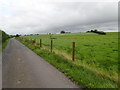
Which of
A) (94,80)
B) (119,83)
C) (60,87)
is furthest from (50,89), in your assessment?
(119,83)

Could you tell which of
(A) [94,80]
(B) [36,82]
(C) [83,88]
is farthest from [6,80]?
(A) [94,80]

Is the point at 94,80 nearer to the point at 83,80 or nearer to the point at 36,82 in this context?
the point at 83,80

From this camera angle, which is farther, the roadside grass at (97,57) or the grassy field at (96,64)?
the roadside grass at (97,57)

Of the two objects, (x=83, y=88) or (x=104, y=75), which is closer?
(x=83, y=88)

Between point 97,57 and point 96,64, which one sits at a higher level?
point 97,57

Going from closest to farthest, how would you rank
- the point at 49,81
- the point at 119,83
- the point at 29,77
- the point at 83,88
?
the point at 83,88 < the point at 119,83 < the point at 49,81 < the point at 29,77

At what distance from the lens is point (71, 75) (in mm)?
4863

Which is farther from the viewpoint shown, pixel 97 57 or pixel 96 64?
pixel 97 57

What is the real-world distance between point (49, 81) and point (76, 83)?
3.90 feet

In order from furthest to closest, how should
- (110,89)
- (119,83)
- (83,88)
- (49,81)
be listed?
(49,81) < (119,83) < (83,88) < (110,89)

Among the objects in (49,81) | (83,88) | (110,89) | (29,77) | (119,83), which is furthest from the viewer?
(29,77)

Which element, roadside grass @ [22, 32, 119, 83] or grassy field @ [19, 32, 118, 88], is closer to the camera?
grassy field @ [19, 32, 118, 88]

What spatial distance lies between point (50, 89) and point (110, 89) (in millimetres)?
2196

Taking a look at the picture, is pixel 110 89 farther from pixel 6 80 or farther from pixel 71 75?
pixel 6 80
